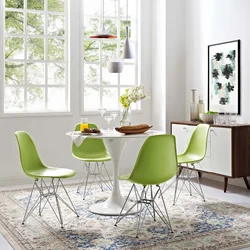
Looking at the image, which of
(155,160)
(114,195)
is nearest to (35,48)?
(114,195)

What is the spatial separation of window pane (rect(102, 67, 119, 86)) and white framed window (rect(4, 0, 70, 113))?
650 mm

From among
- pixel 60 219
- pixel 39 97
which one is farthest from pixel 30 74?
pixel 60 219

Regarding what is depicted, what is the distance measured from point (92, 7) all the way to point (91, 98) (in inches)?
55.9

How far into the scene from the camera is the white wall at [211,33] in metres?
5.92

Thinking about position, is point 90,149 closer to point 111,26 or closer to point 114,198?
point 114,198

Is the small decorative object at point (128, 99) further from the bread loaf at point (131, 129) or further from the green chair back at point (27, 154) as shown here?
the green chair back at point (27, 154)

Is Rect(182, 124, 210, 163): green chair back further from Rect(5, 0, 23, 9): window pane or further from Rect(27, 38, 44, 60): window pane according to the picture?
Rect(5, 0, 23, 9): window pane

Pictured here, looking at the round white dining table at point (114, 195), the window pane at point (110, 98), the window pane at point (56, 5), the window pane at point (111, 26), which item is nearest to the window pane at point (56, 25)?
the window pane at point (56, 5)

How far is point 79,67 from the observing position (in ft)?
22.4

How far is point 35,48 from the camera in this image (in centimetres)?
661

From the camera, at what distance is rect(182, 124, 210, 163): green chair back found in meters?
5.14

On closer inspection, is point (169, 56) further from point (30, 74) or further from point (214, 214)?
point (214, 214)

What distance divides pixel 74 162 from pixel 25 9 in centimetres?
236

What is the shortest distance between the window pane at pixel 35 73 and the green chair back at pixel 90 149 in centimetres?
149
